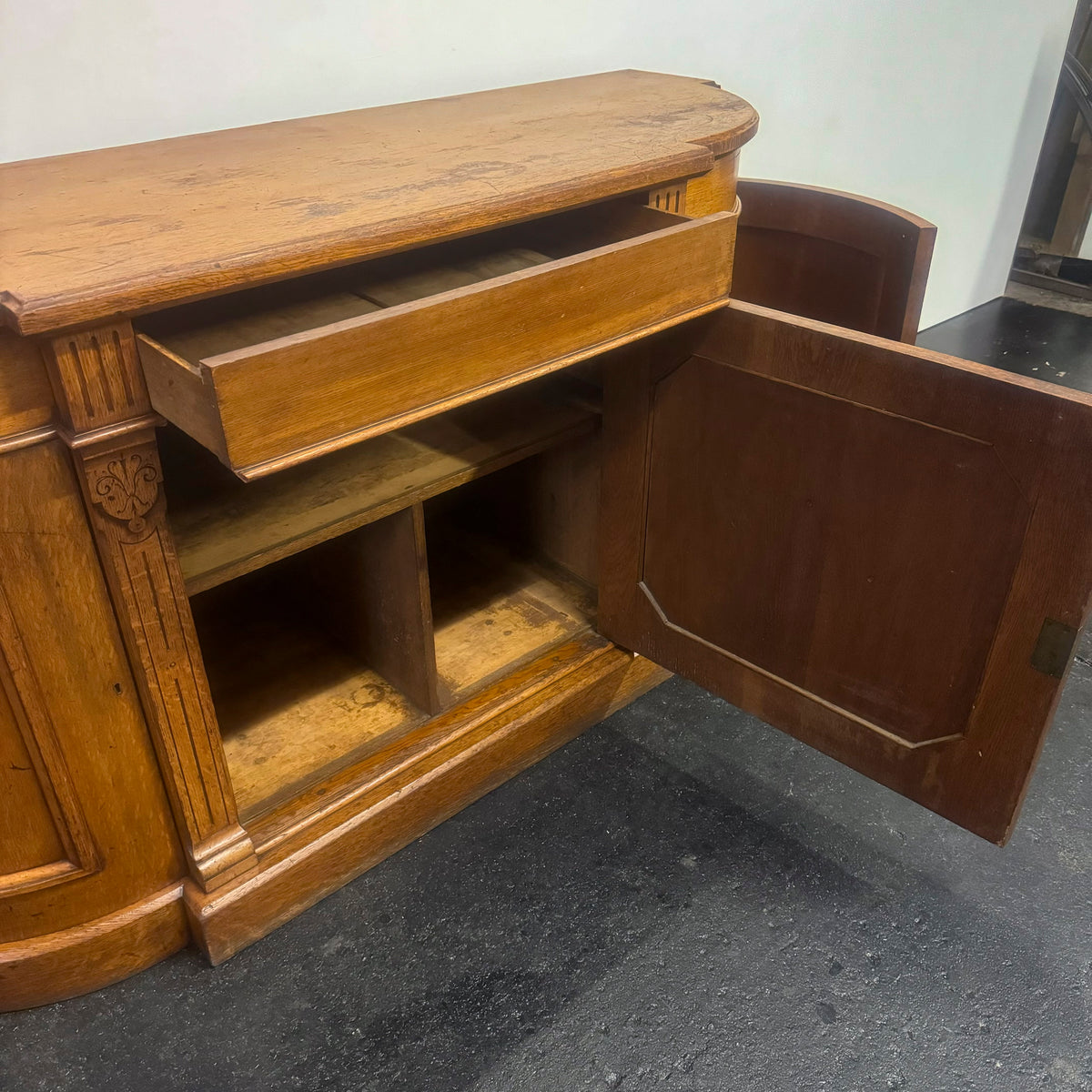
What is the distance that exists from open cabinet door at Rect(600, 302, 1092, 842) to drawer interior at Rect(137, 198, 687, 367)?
0.44ft

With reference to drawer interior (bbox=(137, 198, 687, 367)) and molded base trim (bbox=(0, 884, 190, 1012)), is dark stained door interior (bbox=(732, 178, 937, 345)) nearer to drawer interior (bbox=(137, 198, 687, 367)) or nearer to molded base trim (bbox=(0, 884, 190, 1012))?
drawer interior (bbox=(137, 198, 687, 367))

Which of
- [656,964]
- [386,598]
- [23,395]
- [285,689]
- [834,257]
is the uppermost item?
[23,395]

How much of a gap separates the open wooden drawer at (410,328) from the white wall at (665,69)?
350mm

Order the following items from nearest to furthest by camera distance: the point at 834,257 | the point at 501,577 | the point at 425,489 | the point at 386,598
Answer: the point at 425,489
the point at 386,598
the point at 834,257
the point at 501,577

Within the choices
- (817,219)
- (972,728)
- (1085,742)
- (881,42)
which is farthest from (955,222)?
(972,728)

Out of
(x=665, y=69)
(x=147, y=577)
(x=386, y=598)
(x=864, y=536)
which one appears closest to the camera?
(x=147, y=577)

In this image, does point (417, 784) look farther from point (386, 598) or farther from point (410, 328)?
point (410, 328)

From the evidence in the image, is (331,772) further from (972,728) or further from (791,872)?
(972,728)

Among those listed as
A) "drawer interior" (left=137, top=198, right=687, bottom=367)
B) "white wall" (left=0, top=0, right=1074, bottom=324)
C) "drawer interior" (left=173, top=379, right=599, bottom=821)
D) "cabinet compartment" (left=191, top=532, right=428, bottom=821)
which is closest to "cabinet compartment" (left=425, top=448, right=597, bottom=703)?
"drawer interior" (left=173, top=379, right=599, bottom=821)

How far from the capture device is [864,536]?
954 millimetres

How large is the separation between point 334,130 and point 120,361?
1.74 ft

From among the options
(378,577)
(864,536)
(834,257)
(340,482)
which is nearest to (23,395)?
(340,482)

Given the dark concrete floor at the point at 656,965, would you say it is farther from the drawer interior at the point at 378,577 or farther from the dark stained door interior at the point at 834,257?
the dark stained door interior at the point at 834,257

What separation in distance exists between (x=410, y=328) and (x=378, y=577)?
0.50m
